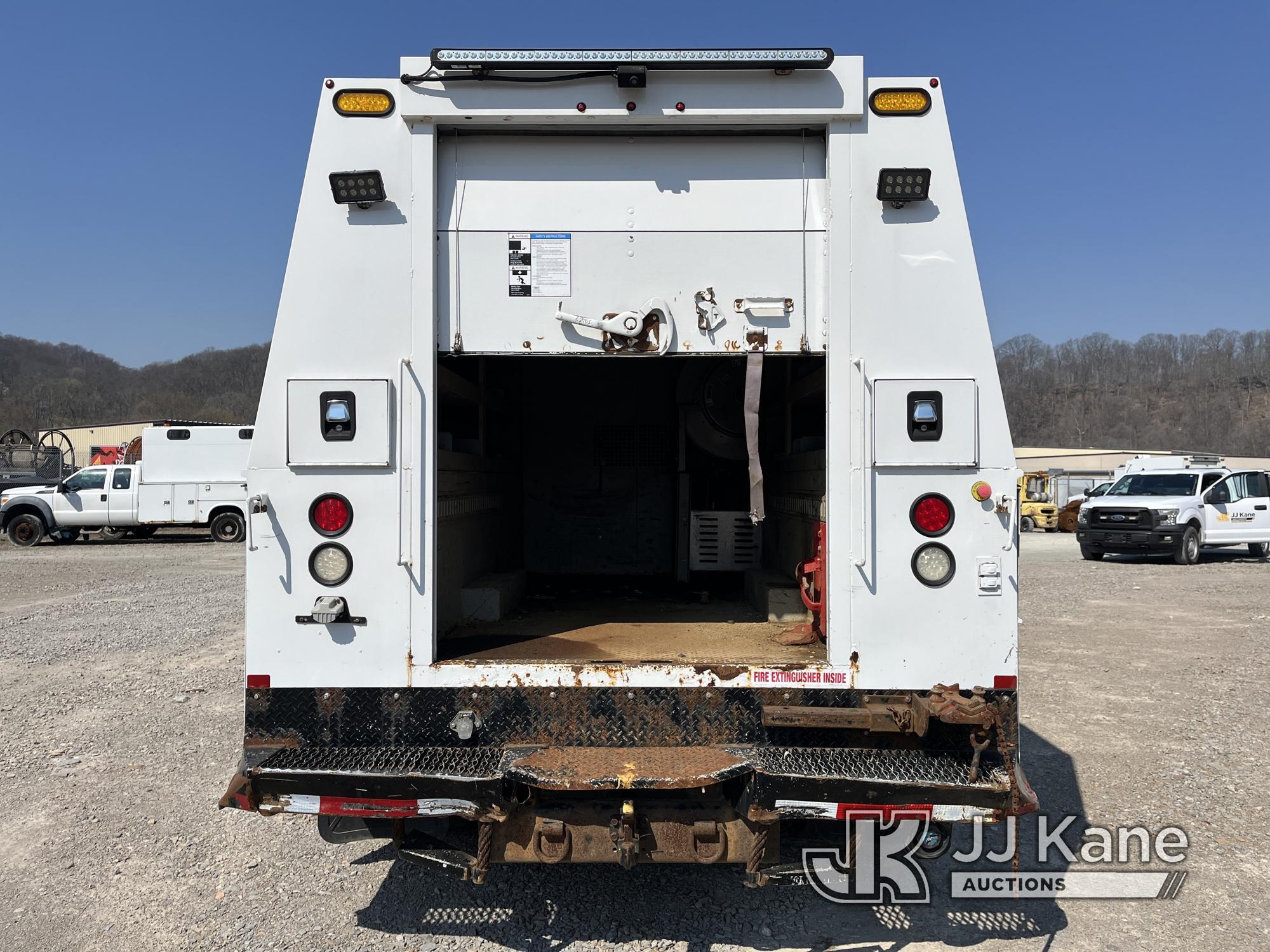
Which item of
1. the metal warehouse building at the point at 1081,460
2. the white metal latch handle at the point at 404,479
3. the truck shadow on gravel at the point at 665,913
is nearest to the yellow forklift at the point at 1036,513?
the metal warehouse building at the point at 1081,460

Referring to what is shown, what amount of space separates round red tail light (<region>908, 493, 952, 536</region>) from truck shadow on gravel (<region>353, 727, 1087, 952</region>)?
134cm

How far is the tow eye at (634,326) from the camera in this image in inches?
130

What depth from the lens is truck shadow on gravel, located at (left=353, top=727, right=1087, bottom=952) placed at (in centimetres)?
357

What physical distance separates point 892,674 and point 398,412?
2.04 metres

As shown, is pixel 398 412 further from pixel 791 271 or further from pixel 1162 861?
pixel 1162 861

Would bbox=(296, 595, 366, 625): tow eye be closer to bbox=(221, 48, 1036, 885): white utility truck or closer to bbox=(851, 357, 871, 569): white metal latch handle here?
bbox=(221, 48, 1036, 885): white utility truck

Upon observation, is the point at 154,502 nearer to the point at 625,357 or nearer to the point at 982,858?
the point at 625,357

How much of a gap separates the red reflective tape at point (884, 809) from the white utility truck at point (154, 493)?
70.4 feet

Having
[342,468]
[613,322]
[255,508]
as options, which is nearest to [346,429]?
[342,468]

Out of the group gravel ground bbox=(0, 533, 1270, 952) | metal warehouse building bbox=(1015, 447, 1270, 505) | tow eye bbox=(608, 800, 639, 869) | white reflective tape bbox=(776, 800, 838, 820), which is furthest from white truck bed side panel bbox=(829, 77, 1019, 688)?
metal warehouse building bbox=(1015, 447, 1270, 505)

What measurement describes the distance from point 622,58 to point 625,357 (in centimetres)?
104

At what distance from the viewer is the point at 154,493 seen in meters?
22.2

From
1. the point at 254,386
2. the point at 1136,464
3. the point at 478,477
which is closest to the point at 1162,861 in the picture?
the point at 478,477

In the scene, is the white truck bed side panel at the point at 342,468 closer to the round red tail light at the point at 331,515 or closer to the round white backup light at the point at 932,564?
the round red tail light at the point at 331,515
